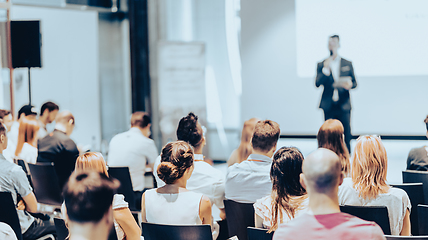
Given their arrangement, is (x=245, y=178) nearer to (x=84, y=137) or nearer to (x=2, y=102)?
(x=2, y=102)

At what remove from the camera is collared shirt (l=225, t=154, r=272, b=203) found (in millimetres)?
2729

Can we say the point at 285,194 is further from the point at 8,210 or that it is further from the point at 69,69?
the point at 69,69

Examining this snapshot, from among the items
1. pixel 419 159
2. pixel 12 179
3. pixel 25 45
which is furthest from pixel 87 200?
pixel 25 45

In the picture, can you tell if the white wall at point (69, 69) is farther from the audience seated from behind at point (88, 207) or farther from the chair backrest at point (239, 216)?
the audience seated from behind at point (88, 207)

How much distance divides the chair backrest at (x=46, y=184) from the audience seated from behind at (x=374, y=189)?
2482mm

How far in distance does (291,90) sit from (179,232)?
5.40m

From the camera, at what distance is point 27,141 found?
4.39 meters

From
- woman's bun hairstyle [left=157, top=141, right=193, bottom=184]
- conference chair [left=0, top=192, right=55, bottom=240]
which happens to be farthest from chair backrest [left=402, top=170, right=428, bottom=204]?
conference chair [left=0, top=192, right=55, bottom=240]

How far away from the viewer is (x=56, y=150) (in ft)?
13.8

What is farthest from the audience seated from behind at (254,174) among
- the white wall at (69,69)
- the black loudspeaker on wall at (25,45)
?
the white wall at (69,69)

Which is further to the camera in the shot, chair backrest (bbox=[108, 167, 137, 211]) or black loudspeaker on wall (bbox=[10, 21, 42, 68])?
black loudspeaker on wall (bbox=[10, 21, 42, 68])

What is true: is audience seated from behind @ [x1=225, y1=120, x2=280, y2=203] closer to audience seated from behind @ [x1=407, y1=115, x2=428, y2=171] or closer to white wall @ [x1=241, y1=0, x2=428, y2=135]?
audience seated from behind @ [x1=407, y1=115, x2=428, y2=171]

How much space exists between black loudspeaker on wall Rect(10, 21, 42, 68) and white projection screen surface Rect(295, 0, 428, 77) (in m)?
3.92

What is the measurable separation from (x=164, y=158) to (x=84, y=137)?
240 inches
